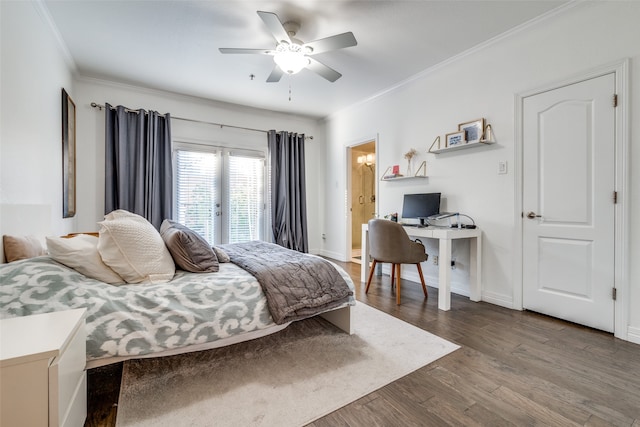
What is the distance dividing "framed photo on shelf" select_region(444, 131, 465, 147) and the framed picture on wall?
13.4 ft

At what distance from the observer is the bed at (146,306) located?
4.29 ft

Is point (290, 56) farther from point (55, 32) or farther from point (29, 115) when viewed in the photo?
point (55, 32)

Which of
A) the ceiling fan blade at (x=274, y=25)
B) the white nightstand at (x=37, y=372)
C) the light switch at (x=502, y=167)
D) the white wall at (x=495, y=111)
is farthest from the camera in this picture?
the light switch at (x=502, y=167)

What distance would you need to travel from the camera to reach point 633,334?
2.05 m

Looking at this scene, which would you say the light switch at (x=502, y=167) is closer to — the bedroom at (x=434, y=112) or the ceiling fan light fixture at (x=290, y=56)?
the bedroom at (x=434, y=112)

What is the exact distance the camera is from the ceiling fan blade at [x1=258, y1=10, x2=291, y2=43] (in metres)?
2.01

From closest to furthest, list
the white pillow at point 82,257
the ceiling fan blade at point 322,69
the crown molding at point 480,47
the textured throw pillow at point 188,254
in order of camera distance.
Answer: the white pillow at point 82,257 → the textured throw pillow at point 188,254 → the crown molding at point 480,47 → the ceiling fan blade at point 322,69

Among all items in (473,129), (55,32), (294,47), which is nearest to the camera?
(294,47)

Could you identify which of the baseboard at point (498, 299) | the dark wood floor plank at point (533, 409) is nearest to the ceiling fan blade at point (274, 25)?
the dark wood floor plank at point (533, 409)

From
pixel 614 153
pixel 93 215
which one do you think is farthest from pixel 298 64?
pixel 93 215

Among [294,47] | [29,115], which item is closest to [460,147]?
[294,47]

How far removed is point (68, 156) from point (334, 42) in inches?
119

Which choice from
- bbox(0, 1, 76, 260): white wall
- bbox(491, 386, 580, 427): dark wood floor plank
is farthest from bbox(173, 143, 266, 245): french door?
bbox(491, 386, 580, 427): dark wood floor plank

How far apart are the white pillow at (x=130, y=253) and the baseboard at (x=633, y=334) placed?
3250 mm
